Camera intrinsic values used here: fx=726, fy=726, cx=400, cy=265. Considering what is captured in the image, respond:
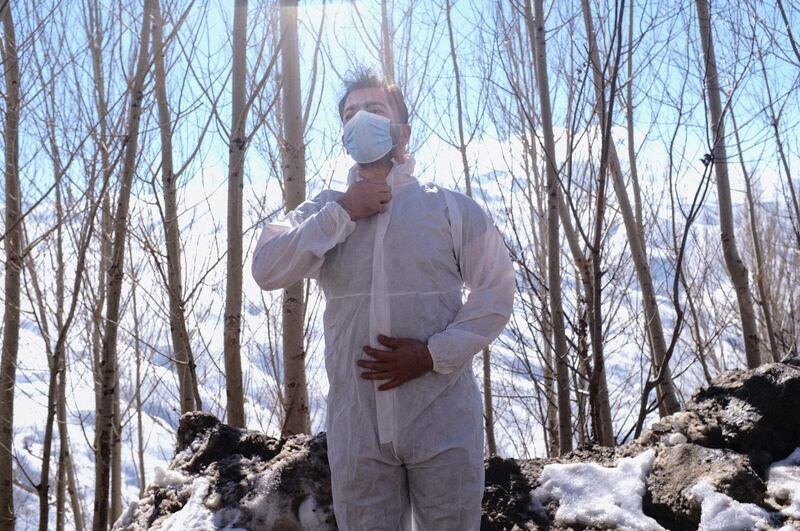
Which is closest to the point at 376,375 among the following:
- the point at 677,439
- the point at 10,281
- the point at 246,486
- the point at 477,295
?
the point at 477,295

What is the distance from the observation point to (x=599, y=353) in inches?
116

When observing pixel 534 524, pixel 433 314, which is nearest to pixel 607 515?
pixel 534 524

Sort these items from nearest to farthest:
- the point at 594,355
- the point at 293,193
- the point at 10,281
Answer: the point at 594,355, the point at 293,193, the point at 10,281

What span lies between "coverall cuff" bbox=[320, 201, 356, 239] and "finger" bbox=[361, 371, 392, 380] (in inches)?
13.4

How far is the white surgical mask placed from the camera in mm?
1874

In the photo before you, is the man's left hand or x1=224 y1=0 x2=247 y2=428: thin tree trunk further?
x1=224 y1=0 x2=247 y2=428: thin tree trunk

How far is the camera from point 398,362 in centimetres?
174

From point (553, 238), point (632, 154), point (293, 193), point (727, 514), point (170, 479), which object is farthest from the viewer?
point (632, 154)

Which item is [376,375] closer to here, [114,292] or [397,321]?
[397,321]

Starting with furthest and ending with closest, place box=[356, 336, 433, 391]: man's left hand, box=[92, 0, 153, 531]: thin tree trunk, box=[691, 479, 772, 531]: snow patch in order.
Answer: box=[92, 0, 153, 531]: thin tree trunk < box=[691, 479, 772, 531]: snow patch < box=[356, 336, 433, 391]: man's left hand

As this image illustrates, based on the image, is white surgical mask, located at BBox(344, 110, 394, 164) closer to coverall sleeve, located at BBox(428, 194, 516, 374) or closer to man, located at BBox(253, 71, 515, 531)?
man, located at BBox(253, 71, 515, 531)

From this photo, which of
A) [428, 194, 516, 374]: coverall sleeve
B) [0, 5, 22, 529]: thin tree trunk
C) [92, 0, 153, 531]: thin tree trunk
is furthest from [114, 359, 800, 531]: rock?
[0, 5, 22, 529]: thin tree trunk

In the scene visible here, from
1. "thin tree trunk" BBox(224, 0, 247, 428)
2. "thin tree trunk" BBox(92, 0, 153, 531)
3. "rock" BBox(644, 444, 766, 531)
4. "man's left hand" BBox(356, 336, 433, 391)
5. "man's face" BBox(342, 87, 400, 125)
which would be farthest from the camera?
"thin tree trunk" BBox(92, 0, 153, 531)

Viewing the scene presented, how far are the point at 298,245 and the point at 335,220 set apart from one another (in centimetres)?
11
